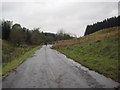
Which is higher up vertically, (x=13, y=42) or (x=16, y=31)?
(x=16, y=31)

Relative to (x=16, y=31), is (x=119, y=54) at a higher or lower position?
lower

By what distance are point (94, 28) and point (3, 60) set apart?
89.5 meters

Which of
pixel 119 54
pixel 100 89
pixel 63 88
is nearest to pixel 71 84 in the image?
pixel 63 88

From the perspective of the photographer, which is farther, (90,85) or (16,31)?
(16,31)

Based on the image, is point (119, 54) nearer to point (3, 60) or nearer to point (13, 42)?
point (3, 60)

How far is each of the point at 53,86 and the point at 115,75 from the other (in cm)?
447

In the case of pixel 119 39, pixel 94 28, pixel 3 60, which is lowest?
pixel 3 60

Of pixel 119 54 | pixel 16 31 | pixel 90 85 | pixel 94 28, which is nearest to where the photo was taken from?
pixel 90 85

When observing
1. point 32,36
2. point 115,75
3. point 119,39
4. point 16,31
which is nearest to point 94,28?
point 32,36

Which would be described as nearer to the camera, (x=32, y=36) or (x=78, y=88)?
(x=78, y=88)

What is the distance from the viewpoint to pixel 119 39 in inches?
899

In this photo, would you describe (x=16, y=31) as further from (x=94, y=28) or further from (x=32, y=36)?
(x=94, y=28)

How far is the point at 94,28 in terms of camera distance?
346 ft

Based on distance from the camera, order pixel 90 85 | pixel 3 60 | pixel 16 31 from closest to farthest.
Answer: pixel 90 85 < pixel 3 60 < pixel 16 31
